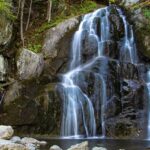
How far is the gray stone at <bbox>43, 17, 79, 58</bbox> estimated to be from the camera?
779 inches

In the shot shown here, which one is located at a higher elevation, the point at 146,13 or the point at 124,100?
the point at 146,13

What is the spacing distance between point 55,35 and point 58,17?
2427mm

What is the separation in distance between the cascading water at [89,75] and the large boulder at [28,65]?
1.30 meters

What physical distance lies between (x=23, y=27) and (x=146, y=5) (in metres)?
6.48

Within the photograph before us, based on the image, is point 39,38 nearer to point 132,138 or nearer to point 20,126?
point 20,126

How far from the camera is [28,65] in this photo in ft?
60.4

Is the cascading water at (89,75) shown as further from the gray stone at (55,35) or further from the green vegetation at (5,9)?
the green vegetation at (5,9)

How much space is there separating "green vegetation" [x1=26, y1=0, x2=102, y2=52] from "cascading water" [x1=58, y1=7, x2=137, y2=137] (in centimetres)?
157

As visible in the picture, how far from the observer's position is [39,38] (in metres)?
20.5

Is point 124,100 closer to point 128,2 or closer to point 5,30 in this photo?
point 5,30

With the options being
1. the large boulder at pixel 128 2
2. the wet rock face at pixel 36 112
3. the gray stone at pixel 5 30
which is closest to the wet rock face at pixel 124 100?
the wet rock face at pixel 36 112

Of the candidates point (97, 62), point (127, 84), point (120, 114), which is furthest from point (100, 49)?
point (120, 114)

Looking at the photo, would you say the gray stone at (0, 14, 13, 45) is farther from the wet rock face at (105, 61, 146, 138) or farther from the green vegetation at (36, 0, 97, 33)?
the wet rock face at (105, 61, 146, 138)

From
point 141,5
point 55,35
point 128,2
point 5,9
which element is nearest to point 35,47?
point 55,35
